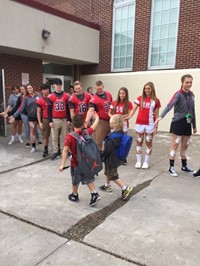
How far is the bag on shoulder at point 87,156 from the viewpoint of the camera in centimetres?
331

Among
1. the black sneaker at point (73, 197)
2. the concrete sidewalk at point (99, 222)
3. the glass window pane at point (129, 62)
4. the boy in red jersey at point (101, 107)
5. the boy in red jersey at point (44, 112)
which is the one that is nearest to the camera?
the concrete sidewalk at point (99, 222)

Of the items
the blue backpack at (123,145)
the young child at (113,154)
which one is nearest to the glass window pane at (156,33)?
the young child at (113,154)

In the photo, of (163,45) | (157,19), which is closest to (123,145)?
(163,45)

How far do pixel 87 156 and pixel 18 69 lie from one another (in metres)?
7.93

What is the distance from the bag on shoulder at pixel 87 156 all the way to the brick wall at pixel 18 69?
24.5 ft

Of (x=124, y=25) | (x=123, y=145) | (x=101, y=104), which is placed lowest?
(x=123, y=145)

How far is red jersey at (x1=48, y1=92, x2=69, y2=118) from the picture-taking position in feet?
18.7

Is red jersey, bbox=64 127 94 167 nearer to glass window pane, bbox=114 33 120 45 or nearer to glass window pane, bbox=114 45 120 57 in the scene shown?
glass window pane, bbox=114 45 120 57

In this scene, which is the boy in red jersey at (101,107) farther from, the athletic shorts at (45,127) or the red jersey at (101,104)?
the athletic shorts at (45,127)

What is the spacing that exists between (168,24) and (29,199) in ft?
28.1

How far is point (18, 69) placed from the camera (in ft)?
33.3

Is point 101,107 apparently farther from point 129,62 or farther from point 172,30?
point 129,62

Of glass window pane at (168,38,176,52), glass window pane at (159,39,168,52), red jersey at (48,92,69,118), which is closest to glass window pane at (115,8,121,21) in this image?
glass window pane at (159,39,168,52)

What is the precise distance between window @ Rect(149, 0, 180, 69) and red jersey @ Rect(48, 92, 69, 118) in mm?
5633
